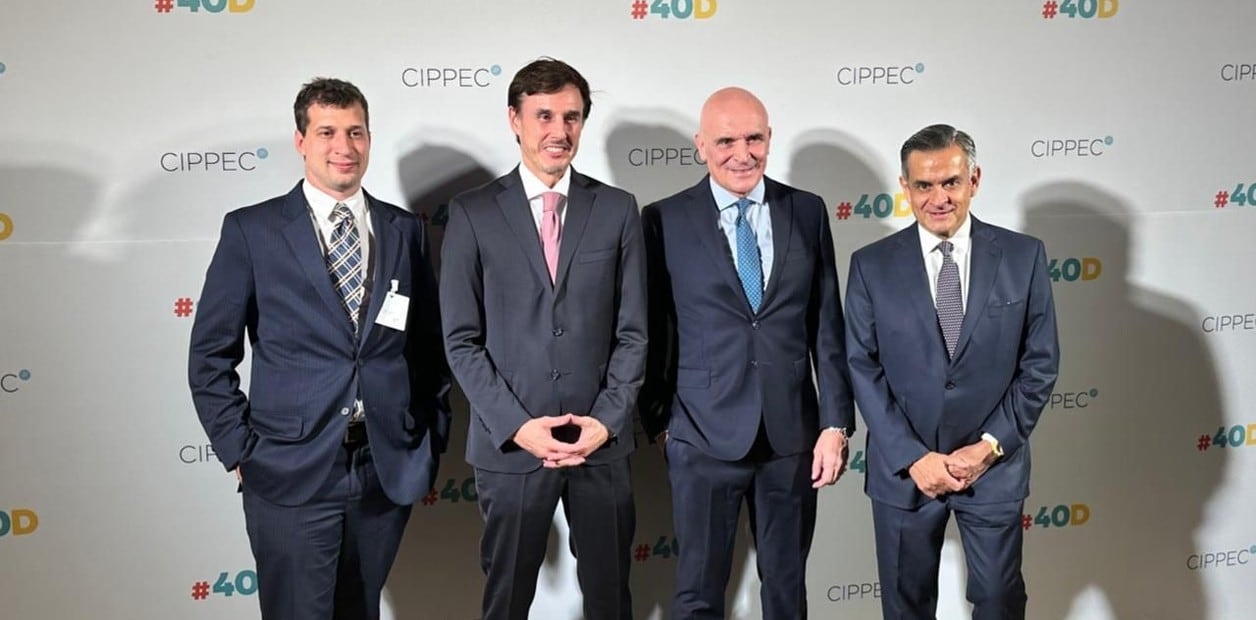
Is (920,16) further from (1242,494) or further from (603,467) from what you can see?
(1242,494)

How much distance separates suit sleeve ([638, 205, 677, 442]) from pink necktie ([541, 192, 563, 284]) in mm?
272

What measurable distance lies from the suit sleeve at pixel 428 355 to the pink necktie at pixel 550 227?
348 mm

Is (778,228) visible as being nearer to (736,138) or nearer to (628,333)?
(736,138)

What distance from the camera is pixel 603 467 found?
252cm

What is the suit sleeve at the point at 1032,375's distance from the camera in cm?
248

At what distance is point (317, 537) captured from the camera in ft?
8.02

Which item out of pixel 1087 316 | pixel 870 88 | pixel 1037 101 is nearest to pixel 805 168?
pixel 870 88

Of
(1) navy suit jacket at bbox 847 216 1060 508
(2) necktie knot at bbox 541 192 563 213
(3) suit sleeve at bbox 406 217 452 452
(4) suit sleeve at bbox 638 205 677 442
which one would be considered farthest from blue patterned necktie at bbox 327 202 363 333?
(1) navy suit jacket at bbox 847 216 1060 508

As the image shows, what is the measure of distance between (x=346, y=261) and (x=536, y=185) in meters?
0.49

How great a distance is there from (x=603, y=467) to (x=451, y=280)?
584mm

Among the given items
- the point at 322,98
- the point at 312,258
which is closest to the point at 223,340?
the point at 312,258

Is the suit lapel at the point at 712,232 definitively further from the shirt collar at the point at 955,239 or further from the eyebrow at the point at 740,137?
the shirt collar at the point at 955,239

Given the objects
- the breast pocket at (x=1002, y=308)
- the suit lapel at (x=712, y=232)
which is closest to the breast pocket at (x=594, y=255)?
the suit lapel at (x=712, y=232)

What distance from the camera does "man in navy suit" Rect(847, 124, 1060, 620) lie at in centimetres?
247
